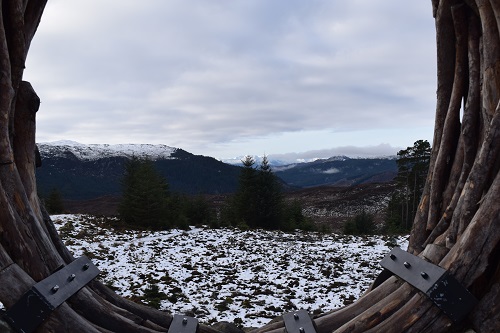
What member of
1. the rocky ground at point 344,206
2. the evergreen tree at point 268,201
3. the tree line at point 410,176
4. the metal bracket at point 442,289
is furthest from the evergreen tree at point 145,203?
the rocky ground at point 344,206

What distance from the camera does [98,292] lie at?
2.03 metres

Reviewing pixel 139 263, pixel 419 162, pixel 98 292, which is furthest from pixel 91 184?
pixel 98 292

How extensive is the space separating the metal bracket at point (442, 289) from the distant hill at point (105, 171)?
15073 cm

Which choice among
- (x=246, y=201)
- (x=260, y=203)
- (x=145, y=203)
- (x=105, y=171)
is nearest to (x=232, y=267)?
(x=145, y=203)

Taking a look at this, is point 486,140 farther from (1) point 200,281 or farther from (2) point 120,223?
(2) point 120,223

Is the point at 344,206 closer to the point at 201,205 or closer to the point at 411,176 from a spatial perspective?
the point at 411,176

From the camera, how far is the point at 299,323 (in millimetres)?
1842

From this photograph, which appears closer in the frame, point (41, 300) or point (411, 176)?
point (41, 300)

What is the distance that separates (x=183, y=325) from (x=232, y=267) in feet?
34.3

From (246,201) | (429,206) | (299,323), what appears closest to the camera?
(299,323)

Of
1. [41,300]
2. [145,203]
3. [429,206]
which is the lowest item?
[145,203]

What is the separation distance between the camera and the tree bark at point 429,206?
153 centimetres

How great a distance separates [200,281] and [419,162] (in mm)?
29110

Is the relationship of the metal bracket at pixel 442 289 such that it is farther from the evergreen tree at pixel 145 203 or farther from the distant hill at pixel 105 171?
the distant hill at pixel 105 171
